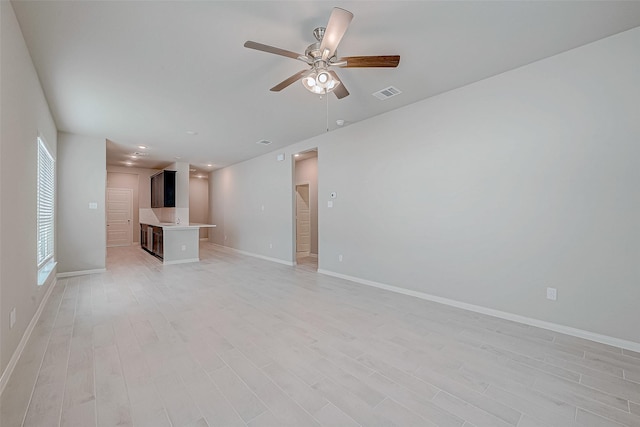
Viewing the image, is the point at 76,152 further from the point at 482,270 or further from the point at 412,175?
the point at 482,270

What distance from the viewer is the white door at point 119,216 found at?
9.02 m

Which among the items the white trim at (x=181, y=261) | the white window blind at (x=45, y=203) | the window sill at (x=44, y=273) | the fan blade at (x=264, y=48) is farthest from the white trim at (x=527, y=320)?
the white window blind at (x=45, y=203)

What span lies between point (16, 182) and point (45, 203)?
2.11 m

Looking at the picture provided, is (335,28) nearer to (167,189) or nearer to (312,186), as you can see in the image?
(312,186)

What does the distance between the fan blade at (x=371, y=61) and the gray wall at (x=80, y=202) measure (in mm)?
5685

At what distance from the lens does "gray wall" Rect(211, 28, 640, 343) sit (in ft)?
8.03

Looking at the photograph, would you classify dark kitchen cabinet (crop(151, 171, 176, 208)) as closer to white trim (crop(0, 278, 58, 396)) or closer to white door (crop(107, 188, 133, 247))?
white door (crop(107, 188, 133, 247))

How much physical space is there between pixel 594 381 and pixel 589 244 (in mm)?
1266

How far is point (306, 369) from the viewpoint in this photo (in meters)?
2.10

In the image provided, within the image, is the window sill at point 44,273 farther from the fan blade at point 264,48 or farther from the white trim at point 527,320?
the white trim at point 527,320

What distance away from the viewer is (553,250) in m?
2.77

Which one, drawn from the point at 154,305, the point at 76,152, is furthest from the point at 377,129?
the point at 76,152

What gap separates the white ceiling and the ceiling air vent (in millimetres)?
100

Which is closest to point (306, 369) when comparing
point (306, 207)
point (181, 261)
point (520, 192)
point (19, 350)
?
point (19, 350)
